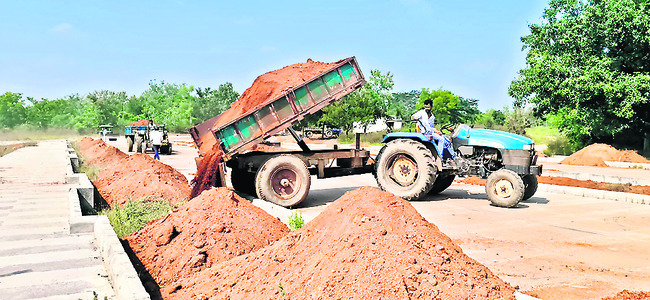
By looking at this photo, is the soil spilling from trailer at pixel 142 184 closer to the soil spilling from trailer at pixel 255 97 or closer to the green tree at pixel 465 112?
the soil spilling from trailer at pixel 255 97

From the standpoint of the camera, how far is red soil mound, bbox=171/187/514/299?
3844 mm

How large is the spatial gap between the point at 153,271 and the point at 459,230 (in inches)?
175

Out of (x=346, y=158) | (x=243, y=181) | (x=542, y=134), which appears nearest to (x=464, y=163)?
(x=346, y=158)

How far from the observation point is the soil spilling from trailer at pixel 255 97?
982 centimetres

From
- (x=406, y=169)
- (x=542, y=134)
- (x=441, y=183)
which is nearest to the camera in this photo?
(x=406, y=169)

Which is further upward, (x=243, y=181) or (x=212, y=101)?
(x=212, y=101)

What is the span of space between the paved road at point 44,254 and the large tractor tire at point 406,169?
5901mm

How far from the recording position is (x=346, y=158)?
1073 centimetres

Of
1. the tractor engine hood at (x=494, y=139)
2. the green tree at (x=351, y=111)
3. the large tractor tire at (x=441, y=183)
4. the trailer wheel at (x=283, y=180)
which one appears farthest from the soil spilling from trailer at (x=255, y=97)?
the green tree at (x=351, y=111)

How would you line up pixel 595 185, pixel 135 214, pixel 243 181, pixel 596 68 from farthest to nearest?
pixel 596 68
pixel 595 185
pixel 243 181
pixel 135 214

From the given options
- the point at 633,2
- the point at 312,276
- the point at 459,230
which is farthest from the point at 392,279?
the point at 633,2

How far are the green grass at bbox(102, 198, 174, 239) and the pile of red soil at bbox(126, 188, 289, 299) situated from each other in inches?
22.0

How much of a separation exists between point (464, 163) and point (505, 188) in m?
1.00

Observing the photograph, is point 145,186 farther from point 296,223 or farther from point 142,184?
point 296,223
